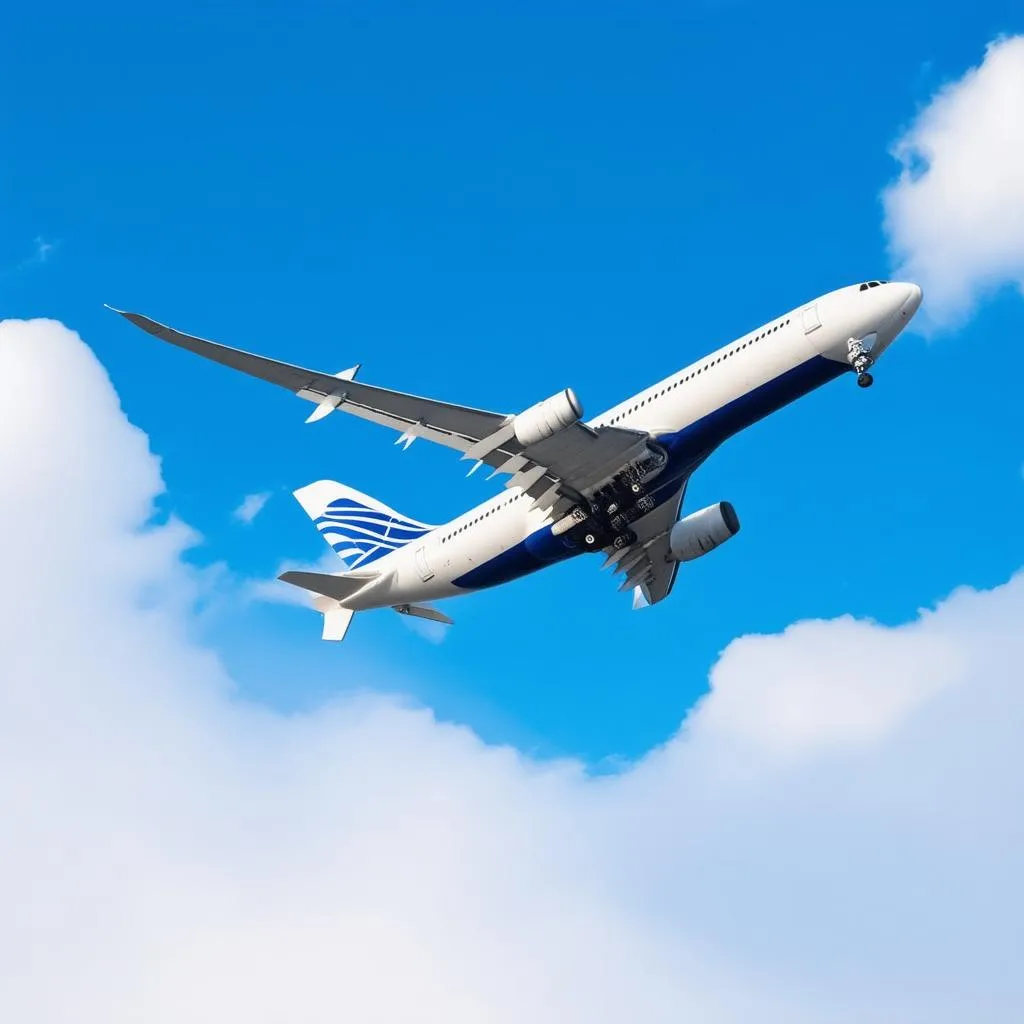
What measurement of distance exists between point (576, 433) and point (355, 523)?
1561cm

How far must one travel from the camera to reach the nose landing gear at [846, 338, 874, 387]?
129 feet

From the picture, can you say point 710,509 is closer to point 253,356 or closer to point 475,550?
point 475,550

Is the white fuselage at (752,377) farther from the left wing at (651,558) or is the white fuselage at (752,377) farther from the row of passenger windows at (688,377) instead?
the left wing at (651,558)

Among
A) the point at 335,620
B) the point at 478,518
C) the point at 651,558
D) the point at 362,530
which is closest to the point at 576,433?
the point at 478,518

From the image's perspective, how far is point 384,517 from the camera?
51.8 metres

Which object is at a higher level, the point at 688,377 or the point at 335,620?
the point at 688,377

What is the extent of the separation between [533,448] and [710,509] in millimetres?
9907

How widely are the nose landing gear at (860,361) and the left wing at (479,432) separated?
6.33 metres

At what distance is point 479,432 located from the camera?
132 feet

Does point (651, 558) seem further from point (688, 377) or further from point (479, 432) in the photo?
point (479, 432)

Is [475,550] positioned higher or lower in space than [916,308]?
lower

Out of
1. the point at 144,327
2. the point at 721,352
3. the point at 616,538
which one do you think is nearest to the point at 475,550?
the point at 616,538

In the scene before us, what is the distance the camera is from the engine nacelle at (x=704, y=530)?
155 feet

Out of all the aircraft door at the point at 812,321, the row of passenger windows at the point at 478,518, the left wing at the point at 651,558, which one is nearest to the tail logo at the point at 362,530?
the row of passenger windows at the point at 478,518
